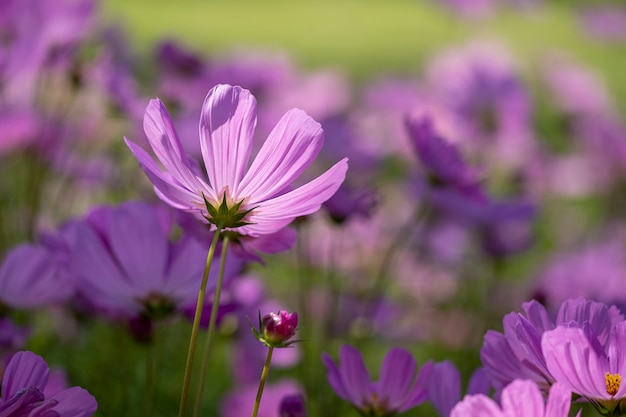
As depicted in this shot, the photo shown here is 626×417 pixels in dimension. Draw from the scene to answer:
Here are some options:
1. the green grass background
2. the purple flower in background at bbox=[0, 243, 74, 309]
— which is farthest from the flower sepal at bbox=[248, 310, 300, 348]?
the green grass background

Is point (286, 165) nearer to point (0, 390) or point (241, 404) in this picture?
point (0, 390)

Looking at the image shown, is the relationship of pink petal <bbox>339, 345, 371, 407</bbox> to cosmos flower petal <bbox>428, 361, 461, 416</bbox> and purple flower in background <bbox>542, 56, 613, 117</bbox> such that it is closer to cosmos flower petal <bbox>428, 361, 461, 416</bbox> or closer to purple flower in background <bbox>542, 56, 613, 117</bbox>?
cosmos flower petal <bbox>428, 361, 461, 416</bbox>

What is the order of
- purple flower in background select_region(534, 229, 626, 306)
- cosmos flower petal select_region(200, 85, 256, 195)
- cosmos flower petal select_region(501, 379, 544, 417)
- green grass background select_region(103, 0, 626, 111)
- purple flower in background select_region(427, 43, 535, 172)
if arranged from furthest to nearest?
1. green grass background select_region(103, 0, 626, 111)
2. purple flower in background select_region(427, 43, 535, 172)
3. purple flower in background select_region(534, 229, 626, 306)
4. cosmos flower petal select_region(200, 85, 256, 195)
5. cosmos flower petal select_region(501, 379, 544, 417)

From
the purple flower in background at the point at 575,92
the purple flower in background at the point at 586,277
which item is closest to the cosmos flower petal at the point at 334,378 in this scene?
the purple flower in background at the point at 586,277

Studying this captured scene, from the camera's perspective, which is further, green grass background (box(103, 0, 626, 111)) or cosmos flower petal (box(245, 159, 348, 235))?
green grass background (box(103, 0, 626, 111))

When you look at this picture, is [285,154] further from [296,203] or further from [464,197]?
[464,197]

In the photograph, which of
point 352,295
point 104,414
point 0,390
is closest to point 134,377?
point 104,414
